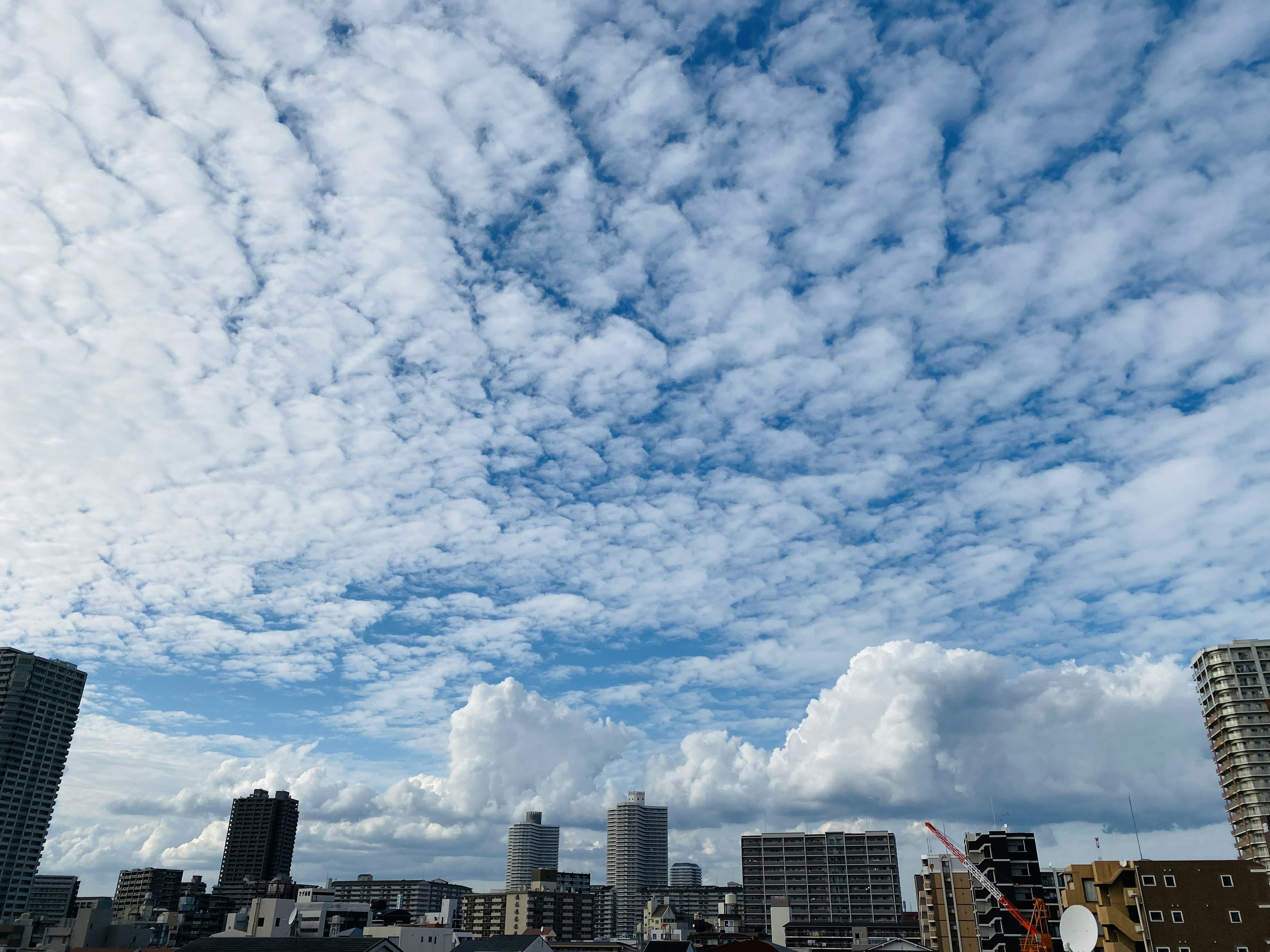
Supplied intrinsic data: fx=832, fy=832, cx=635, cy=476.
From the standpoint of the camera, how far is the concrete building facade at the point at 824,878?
18338cm

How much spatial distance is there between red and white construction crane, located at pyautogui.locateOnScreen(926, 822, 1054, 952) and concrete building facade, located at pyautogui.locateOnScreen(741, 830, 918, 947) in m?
82.2

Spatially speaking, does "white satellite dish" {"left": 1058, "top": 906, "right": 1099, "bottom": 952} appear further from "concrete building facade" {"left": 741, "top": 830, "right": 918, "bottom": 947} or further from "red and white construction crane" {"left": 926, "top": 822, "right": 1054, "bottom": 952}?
"concrete building facade" {"left": 741, "top": 830, "right": 918, "bottom": 947}

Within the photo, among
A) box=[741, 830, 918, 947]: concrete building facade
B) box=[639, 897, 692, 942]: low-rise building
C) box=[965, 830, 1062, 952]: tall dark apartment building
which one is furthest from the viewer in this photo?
box=[741, 830, 918, 947]: concrete building facade

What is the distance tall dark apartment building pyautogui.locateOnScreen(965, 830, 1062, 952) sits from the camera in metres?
102

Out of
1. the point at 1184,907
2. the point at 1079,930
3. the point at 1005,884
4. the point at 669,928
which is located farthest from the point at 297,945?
the point at 669,928

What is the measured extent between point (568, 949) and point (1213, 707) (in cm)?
11529

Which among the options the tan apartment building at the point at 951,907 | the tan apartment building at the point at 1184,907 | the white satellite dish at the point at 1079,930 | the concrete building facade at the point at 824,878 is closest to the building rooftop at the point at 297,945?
the white satellite dish at the point at 1079,930

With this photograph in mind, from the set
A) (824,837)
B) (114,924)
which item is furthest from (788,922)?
(114,924)

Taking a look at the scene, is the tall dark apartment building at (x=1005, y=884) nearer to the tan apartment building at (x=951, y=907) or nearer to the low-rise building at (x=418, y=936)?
the tan apartment building at (x=951, y=907)

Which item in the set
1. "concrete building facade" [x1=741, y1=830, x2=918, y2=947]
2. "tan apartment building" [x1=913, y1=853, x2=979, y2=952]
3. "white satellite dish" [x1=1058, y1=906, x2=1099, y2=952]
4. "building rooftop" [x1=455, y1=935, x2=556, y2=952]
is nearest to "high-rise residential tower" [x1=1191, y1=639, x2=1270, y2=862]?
"tan apartment building" [x1=913, y1=853, x2=979, y2=952]

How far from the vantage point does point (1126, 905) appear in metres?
73.6

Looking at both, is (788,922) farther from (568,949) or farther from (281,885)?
(281,885)

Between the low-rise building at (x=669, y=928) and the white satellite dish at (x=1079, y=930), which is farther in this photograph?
the low-rise building at (x=669, y=928)

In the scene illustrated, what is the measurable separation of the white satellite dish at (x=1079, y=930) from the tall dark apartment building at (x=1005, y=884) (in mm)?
44713
